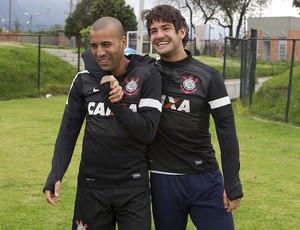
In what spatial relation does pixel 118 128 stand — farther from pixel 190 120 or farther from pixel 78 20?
pixel 78 20

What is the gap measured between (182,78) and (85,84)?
20.8 inches

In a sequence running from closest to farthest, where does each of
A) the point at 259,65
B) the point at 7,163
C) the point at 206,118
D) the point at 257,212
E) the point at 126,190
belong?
the point at 126,190
the point at 206,118
the point at 257,212
the point at 7,163
the point at 259,65

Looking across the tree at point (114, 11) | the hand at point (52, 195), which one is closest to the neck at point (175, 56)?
the hand at point (52, 195)

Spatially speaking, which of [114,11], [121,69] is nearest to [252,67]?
[121,69]

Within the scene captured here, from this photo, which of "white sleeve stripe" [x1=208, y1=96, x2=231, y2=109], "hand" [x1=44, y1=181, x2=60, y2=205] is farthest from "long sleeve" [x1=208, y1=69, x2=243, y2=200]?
"hand" [x1=44, y1=181, x2=60, y2=205]

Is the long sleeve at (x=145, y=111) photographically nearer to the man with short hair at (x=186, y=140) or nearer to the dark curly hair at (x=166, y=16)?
the man with short hair at (x=186, y=140)

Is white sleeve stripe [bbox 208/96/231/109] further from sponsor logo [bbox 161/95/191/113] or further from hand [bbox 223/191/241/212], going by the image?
hand [bbox 223/191/241/212]

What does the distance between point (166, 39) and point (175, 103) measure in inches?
13.8

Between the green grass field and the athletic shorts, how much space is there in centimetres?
218

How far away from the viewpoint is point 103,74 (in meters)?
3.17

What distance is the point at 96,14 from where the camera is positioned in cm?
4491

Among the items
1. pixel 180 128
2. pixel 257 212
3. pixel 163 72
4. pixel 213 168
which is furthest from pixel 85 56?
pixel 257 212

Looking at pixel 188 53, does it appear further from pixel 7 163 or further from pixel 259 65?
pixel 259 65

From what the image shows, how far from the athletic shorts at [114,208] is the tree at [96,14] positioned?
132ft
